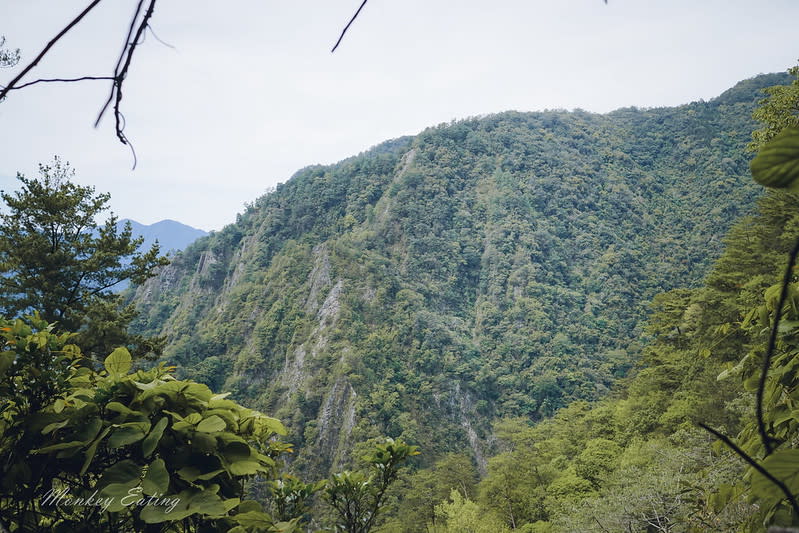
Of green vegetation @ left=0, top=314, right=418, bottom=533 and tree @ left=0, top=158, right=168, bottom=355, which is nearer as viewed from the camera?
green vegetation @ left=0, top=314, right=418, bottom=533

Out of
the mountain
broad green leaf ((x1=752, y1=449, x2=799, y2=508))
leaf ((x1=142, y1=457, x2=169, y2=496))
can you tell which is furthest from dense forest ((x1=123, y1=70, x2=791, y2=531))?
the mountain

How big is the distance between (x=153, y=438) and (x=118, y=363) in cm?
30

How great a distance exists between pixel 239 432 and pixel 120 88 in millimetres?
912

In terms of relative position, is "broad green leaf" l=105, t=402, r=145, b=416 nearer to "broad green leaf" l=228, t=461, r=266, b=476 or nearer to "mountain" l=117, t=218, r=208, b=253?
"broad green leaf" l=228, t=461, r=266, b=476

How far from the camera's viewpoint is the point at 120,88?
655mm

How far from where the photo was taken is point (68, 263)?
9.19m

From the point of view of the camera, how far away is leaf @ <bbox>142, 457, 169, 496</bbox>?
85cm

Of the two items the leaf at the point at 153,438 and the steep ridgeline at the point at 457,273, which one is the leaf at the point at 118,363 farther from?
the steep ridgeline at the point at 457,273

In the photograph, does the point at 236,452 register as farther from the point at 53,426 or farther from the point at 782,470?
the point at 782,470

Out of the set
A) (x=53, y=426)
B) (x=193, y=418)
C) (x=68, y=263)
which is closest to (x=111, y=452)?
(x=53, y=426)

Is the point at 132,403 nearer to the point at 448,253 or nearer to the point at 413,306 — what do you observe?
the point at 413,306

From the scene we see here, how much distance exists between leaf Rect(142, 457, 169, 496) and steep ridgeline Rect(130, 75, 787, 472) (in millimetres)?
33419

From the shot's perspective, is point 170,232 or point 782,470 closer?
point 782,470

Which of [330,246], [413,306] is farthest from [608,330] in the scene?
Result: [330,246]
